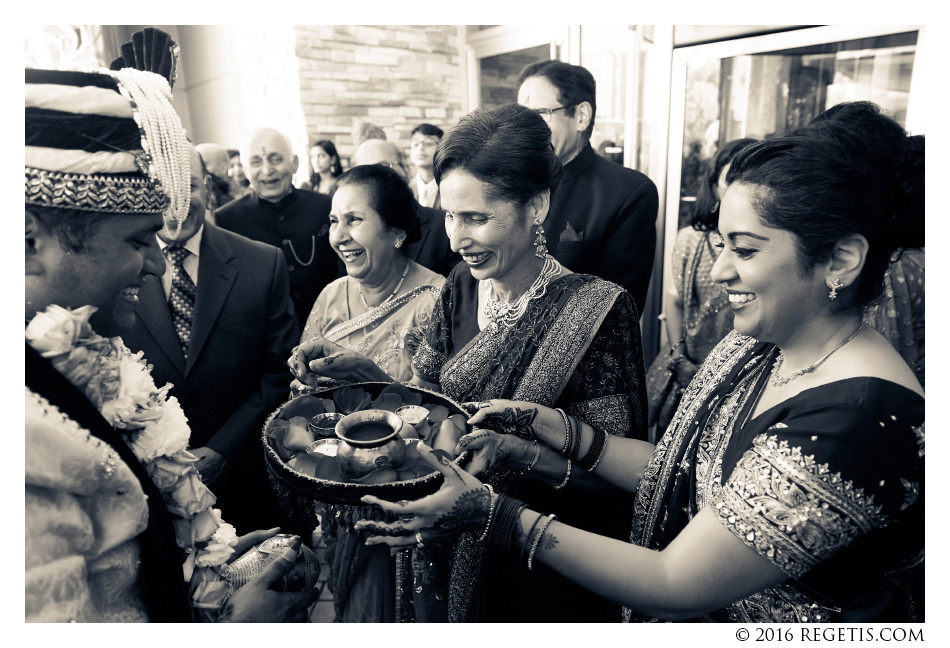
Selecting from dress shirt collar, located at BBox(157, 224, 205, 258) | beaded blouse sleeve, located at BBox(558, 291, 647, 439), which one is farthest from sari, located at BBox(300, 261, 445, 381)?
beaded blouse sleeve, located at BBox(558, 291, 647, 439)

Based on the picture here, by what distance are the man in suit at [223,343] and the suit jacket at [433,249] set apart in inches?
42.4

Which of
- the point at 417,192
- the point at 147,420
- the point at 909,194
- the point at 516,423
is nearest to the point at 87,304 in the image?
the point at 147,420

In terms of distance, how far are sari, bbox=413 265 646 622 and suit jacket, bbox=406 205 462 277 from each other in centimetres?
155

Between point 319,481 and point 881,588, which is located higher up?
point 319,481

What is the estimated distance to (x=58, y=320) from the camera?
1.00 m

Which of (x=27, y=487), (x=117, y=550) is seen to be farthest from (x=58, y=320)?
(x=117, y=550)

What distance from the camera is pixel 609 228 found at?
307 cm

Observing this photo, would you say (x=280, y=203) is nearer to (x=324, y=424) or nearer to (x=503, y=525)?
(x=324, y=424)

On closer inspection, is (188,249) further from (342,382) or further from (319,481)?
(319,481)

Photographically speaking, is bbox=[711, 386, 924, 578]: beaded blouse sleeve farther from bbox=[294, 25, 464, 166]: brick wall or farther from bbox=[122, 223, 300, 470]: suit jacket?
bbox=[294, 25, 464, 166]: brick wall

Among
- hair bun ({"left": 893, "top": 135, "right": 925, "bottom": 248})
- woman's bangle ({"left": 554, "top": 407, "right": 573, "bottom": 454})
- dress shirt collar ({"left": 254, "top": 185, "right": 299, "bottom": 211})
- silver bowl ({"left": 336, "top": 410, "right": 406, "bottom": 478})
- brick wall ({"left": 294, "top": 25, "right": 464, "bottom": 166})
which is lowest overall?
woman's bangle ({"left": 554, "top": 407, "right": 573, "bottom": 454})

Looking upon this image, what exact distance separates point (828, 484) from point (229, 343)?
1957 mm

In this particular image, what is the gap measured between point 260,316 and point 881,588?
2.09m

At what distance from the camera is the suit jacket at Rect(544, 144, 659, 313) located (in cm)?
304
